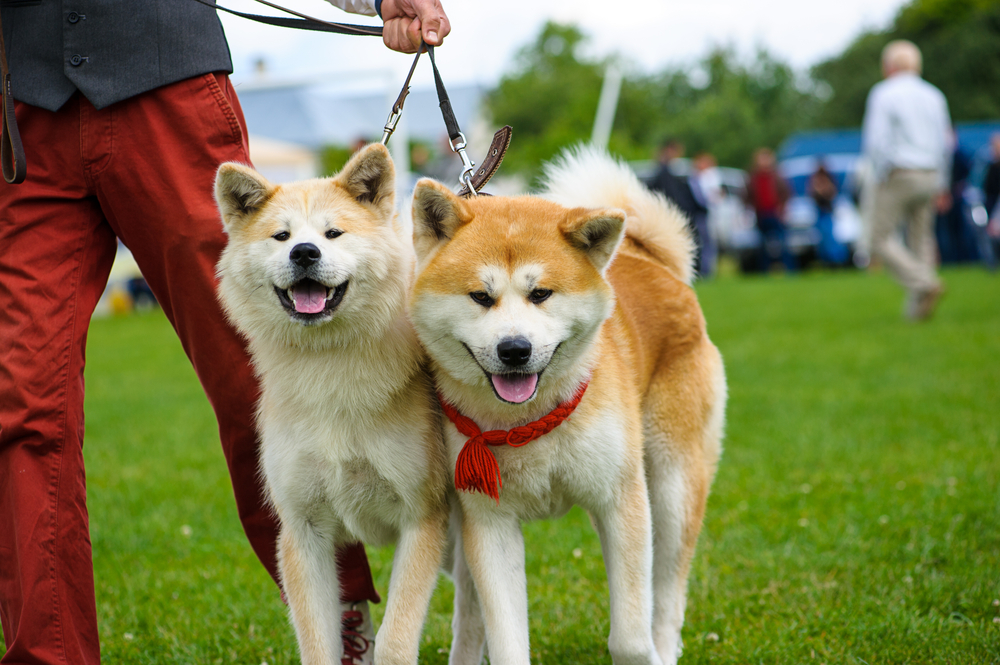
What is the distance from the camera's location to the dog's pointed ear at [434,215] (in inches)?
101

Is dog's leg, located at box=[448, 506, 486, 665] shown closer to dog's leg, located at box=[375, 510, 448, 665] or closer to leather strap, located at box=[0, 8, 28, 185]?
dog's leg, located at box=[375, 510, 448, 665]

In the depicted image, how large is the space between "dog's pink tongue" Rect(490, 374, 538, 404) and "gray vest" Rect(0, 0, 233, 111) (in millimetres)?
1252

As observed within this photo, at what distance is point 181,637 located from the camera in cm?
333

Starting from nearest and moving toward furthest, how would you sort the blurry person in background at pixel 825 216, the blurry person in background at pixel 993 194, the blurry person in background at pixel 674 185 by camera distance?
the blurry person in background at pixel 674 185 → the blurry person in background at pixel 993 194 → the blurry person in background at pixel 825 216

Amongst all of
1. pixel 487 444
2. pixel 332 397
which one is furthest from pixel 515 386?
pixel 332 397

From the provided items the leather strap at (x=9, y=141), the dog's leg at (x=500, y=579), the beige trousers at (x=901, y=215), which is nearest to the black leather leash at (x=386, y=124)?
the leather strap at (x=9, y=141)

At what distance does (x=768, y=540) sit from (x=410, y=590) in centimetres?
214

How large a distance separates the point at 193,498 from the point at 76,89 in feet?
10.0

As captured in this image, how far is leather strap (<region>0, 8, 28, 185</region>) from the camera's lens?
2383 mm

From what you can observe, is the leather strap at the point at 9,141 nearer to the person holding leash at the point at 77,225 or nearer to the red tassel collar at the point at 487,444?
the person holding leash at the point at 77,225

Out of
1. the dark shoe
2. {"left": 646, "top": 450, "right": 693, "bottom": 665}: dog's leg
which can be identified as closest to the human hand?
{"left": 646, "top": 450, "right": 693, "bottom": 665}: dog's leg

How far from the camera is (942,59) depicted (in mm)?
38531

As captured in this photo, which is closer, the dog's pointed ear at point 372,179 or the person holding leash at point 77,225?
the person holding leash at point 77,225

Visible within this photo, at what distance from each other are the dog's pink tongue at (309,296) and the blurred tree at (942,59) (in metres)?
40.5
